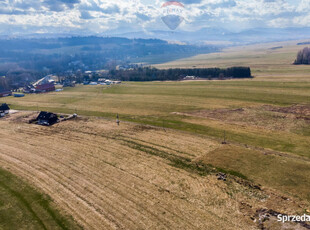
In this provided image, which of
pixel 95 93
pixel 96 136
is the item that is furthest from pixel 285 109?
pixel 95 93

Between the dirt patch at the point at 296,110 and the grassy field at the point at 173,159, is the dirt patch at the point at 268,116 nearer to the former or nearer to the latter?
the dirt patch at the point at 296,110

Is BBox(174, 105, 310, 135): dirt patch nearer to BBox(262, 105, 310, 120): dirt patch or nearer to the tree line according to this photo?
BBox(262, 105, 310, 120): dirt patch

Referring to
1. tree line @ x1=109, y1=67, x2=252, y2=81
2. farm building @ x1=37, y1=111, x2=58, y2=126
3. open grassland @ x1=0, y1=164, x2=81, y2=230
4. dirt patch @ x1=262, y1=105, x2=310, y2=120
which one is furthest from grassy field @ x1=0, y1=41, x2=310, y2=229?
tree line @ x1=109, y1=67, x2=252, y2=81

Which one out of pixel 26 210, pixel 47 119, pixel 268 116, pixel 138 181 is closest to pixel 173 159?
pixel 138 181

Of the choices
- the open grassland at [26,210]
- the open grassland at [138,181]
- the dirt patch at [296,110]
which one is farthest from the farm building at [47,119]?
the dirt patch at [296,110]

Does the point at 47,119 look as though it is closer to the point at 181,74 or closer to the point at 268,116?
the point at 268,116

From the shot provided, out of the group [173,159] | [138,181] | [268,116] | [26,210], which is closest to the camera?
[26,210]
